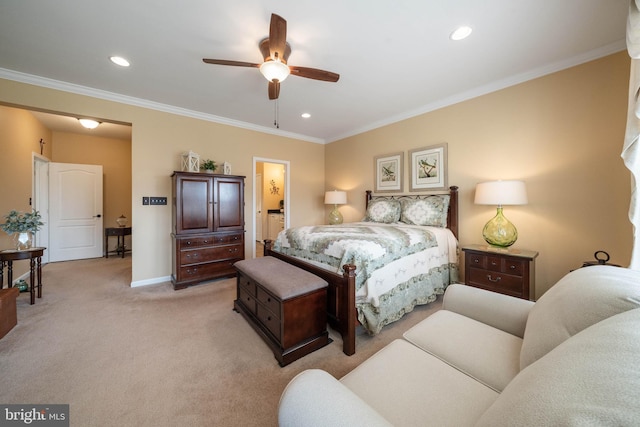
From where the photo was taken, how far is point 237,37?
208 centimetres

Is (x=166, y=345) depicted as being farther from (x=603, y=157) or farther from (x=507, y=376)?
(x=603, y=157)

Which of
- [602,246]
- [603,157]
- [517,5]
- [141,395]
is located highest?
[517,5]

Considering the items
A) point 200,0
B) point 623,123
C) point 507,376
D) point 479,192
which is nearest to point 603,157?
point 623,123

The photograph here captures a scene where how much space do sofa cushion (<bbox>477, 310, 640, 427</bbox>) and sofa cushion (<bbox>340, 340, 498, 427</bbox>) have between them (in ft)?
0.93

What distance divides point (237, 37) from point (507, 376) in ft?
9.70

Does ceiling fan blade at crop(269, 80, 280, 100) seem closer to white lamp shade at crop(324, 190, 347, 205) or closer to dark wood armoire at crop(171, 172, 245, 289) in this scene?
dark wood armoire at crop(171, 172, 245, 289)

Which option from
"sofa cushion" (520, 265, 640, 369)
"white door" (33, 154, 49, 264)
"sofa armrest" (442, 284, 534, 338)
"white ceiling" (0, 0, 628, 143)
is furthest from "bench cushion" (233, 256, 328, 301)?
"white door" (33, 154, 49, 264)

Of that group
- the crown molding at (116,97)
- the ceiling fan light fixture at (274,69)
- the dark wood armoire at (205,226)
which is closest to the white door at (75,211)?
the crown molding at (116,97)

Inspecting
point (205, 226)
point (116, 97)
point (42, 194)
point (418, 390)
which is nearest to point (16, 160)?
point (42, 194)

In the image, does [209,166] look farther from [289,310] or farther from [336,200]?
[289,310]

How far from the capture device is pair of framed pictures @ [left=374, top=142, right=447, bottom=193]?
3.40 meters

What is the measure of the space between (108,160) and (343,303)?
6.62 metres

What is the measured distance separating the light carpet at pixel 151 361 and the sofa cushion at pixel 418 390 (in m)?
0.77

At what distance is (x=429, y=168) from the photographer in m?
3.53
